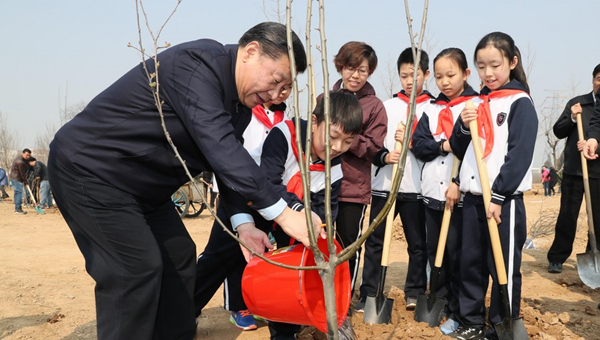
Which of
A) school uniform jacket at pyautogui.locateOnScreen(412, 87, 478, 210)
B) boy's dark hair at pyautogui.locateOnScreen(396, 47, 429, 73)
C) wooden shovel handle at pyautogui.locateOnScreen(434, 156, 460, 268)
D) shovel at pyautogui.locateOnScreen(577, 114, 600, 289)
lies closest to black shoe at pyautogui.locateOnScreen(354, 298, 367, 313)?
wooden shovel handle at pyautogui.locateOnScreen(434, 156, 460, 268)

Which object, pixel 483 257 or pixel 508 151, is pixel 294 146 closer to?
pixel 508 151

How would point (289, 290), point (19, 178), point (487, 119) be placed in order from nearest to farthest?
point (289, 290)
point (487, 119)
point (19, 178)

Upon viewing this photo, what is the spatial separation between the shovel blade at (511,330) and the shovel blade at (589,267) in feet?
6.34

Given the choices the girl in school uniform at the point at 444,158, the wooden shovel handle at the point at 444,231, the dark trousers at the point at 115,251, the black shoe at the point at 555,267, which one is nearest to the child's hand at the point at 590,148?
the black shoe at the point at 555,267

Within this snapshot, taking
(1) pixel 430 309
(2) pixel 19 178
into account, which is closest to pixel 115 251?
(1) pixel 430 309

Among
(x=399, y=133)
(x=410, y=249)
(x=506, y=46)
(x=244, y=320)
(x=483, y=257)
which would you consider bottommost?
(x=244, y=320)

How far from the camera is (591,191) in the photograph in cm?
528

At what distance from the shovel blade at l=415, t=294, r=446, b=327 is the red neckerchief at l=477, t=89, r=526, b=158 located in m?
1.10

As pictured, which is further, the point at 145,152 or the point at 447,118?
the point at 447,118

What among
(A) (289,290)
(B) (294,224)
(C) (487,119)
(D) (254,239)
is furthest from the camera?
→ (C) (487,119)

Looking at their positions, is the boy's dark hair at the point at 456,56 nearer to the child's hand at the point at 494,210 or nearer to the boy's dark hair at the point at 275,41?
the child's hand at the point at 494,210

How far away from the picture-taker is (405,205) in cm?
414

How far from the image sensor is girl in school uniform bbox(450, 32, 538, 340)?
10.6 feet

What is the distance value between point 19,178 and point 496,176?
47.8ft
